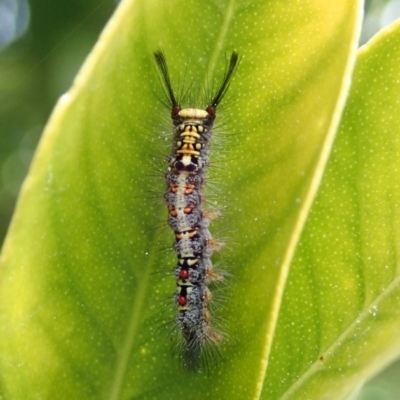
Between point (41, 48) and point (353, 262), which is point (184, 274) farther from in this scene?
point (41, 48)

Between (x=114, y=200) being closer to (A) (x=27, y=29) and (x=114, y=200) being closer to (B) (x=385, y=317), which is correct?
(B) (x=385, y=317)

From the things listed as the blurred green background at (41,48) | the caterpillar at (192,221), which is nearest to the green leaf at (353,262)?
the caterpillar at (192,221)

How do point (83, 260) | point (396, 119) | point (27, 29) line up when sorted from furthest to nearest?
point (27, 29)
point (396, 119)
point (83, 260)

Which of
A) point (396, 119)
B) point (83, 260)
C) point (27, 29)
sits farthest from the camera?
point (27, 29)

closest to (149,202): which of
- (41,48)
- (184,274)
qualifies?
(184,274)

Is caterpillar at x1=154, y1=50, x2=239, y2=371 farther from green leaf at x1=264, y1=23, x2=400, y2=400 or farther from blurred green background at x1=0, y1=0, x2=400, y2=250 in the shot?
blurred green background at x1=0, y1=0, x2=400, y2=250

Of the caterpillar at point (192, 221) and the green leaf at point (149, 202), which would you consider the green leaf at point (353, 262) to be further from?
the caterpillar at point (192, 221)

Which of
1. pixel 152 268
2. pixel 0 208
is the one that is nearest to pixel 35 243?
pixel 152 268
